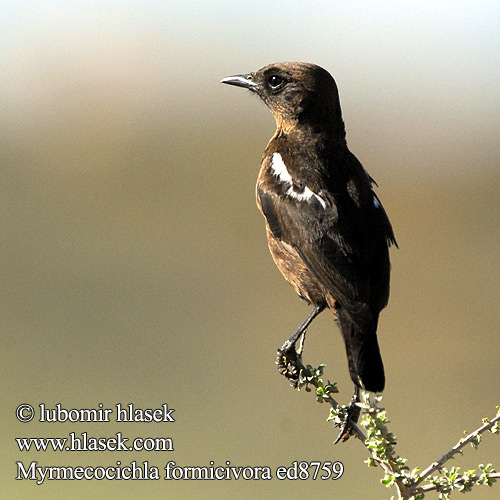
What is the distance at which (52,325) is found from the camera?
15.7m

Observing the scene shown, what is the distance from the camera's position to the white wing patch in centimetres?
440

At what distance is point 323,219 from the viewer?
428 centimetres

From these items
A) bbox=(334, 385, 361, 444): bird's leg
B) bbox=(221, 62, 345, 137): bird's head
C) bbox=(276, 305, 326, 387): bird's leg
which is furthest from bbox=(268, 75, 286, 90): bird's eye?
bbox=(334, 385, 361, 444): bird's leg

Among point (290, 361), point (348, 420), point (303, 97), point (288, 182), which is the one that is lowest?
point (348, 420)

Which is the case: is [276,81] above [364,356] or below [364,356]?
above

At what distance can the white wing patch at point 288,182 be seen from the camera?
440cm

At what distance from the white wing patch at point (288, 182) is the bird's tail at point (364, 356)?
737 millimetres

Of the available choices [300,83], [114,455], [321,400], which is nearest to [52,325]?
[114,455]

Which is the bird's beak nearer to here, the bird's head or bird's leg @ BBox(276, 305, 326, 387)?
the bird's head

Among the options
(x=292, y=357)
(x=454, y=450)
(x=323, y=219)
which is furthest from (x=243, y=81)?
(x=454, y=450)

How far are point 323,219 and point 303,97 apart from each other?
1.10 meters

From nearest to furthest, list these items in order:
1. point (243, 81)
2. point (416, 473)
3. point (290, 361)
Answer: point (416, 473) < point (290, 361) < point (243, 81)

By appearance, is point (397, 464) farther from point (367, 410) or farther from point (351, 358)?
point (351, 358)

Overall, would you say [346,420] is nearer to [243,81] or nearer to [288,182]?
[288,182]
